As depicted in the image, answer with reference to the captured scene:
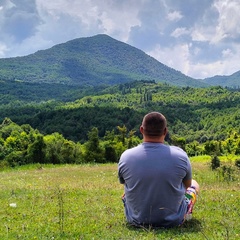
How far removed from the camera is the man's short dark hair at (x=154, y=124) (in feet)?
20.8

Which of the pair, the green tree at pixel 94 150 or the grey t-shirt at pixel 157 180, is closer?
the grey t-shirt at pixel 157 180

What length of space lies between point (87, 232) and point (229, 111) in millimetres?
196226

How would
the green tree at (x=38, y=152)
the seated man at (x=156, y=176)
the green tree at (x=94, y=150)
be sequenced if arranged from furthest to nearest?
1. the green tree at (x=38, y=152)
2. the green tree at (x=94, y=150)
3. the seated man at (x=156, y=176)

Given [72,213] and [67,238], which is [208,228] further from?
[72,213]

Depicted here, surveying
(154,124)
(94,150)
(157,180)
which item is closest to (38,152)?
(94,150)

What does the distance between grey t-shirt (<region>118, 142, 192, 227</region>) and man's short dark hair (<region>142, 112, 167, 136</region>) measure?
9.7 inches

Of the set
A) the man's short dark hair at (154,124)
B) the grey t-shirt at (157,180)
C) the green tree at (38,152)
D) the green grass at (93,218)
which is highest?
the man's short dark hair at (154,124)

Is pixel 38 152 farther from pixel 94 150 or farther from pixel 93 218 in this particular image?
pixel 93 218

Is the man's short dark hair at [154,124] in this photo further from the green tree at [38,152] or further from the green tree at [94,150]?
the green tree at [38,152]

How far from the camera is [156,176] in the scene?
21.3ft

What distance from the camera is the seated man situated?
6.49 meters

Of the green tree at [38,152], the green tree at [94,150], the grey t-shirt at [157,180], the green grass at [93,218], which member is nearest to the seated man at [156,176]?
the grey t-shirt at [157,180]

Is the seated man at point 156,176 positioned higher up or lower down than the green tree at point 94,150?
higher up

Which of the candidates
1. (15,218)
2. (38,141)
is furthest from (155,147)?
(38,141)
